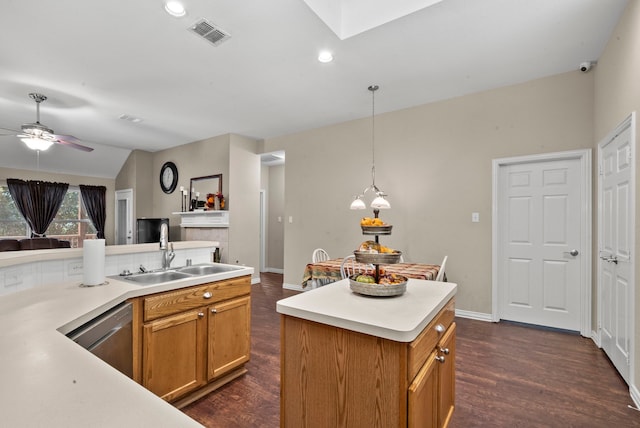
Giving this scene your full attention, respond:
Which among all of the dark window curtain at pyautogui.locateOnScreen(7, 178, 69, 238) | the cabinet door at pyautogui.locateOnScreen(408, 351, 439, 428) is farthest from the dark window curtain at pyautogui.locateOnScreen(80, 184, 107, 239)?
the cabinet door at pyautogui.locateOnScreen(408, 351, 439, 428)

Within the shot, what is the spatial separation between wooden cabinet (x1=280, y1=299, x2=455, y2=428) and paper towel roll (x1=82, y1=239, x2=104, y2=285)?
1141 millimetres

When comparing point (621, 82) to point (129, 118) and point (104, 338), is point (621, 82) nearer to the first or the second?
point (104, 338)

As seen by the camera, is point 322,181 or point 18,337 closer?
point 18,337

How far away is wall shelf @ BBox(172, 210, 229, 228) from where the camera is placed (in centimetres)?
569

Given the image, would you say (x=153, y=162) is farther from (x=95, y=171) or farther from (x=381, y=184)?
(x=381, y=184)

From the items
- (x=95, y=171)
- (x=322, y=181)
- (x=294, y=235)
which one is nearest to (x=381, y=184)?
(x=322, y=181)

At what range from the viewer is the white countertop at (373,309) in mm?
1116

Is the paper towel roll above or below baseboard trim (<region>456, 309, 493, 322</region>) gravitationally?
above

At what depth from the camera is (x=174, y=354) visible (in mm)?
1938

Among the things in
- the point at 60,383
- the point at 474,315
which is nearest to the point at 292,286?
the point at 474,315

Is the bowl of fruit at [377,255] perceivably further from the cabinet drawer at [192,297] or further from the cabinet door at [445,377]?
the cabinet drawer at [192,297]

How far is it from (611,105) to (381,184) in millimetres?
2553

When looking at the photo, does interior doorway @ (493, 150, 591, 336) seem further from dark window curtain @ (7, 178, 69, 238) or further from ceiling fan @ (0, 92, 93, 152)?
dark window curtain @ (7, 178, 69, 238)

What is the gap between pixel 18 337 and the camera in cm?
96
